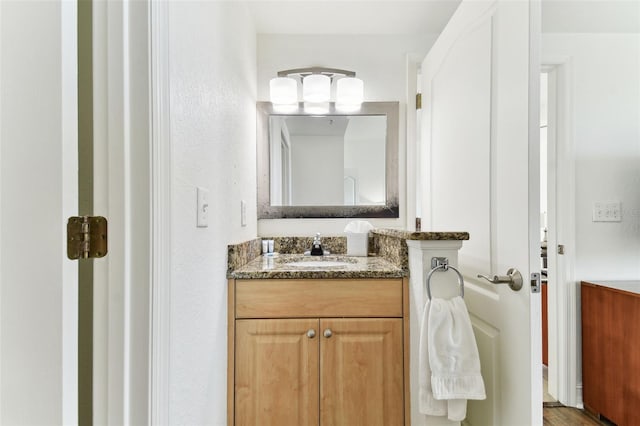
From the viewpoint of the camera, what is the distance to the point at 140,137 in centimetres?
72

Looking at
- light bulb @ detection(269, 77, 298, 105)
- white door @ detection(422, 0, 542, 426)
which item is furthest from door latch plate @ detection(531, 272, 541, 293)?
light bulb @ detection(269, 77, 298, 105)

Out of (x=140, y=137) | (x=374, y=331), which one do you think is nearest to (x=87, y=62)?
(x=140, y=137)

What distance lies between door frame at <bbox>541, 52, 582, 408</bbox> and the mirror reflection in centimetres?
105

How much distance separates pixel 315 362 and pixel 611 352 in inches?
65.3

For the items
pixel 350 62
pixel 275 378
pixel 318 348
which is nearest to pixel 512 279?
pixel 318 348

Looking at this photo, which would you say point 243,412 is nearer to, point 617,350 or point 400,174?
point 400,174

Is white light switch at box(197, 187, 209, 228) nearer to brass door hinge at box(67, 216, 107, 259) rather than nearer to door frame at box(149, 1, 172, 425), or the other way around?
door frame at box(149, 1, 172, 425)

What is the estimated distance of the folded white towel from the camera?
3.78 feet

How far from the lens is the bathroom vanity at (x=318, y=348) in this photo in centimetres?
133

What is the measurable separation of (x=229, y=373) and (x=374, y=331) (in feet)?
1.91

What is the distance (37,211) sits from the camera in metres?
0.59

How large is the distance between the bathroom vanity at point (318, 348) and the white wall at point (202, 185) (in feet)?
0.30

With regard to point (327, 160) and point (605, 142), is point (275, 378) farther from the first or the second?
point (605, 142)

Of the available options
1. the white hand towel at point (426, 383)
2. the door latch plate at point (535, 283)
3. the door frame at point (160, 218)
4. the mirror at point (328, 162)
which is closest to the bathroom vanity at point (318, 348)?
the white hand towel at point (426, 383)
